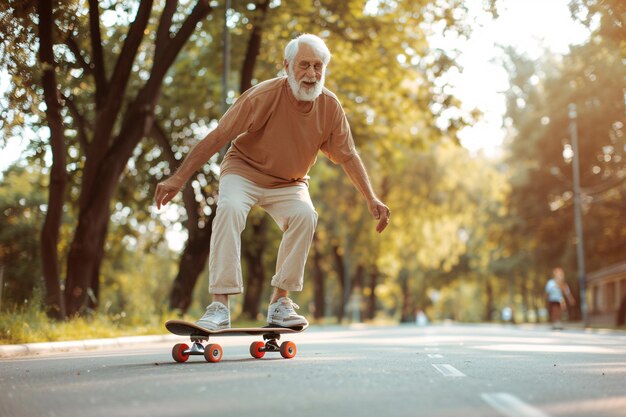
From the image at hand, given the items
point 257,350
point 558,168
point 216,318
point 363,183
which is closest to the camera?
point 216,318

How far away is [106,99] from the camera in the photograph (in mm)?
17000

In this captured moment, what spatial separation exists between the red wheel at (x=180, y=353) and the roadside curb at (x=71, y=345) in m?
3.74

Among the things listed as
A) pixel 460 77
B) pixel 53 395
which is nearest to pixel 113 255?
pixel 460 77

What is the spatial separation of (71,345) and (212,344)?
5466 millimetres

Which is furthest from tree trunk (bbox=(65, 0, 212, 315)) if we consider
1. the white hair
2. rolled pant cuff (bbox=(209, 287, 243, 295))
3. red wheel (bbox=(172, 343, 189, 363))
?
rolled pant cuff (bbox=(209, 287, 243, 295))

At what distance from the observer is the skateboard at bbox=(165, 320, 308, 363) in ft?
22.6

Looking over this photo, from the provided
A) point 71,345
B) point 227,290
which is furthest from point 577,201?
point 227,290

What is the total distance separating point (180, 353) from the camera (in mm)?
7340

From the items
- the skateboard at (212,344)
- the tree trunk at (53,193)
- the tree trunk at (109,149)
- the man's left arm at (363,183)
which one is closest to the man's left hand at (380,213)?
the man's left arm at (363,183)

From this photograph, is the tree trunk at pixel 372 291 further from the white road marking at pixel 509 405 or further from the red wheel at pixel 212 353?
the white road marking at pixel 509 405

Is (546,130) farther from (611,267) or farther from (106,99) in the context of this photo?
(106,99)

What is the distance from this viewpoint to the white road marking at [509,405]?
4.61 meters

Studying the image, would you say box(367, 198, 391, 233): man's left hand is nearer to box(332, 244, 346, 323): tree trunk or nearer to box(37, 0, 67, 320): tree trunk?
box(37, 0, 67, 320): tree trunk

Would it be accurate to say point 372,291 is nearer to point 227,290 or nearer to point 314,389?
point 227,290
